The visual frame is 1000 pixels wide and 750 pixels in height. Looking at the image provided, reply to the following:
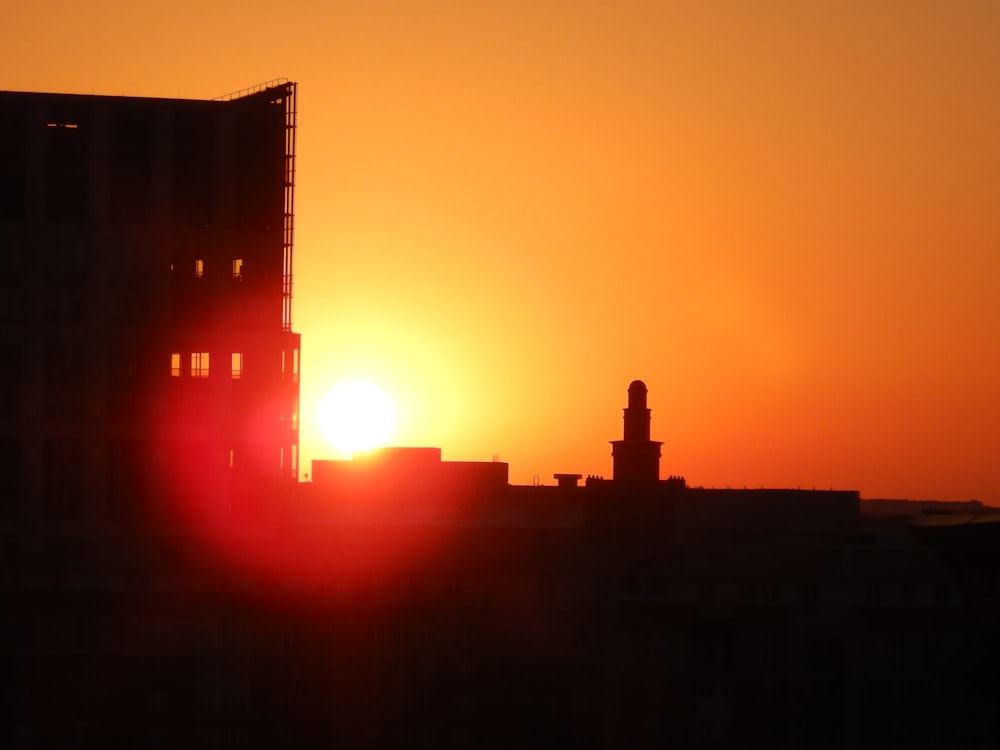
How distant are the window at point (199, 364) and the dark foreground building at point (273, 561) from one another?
9cm

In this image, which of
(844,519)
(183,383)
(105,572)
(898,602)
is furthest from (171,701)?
(844,519)

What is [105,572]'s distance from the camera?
6625 centimetres

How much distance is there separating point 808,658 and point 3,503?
36120mm

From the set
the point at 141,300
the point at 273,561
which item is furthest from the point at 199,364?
the point at 273,561

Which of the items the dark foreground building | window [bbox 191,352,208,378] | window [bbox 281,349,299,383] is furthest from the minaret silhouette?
window [bbox 191,352,208,378]

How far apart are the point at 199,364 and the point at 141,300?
407 centimetres

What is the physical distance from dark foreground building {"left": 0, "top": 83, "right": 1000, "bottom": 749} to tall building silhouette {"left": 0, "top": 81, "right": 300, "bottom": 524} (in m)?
0.13

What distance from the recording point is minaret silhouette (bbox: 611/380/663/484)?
232 ft

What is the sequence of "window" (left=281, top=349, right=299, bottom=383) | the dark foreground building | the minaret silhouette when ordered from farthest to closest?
"window" (left=281, top=349, right=299, bottom=383), the minaret silhouette, the dark foreground building

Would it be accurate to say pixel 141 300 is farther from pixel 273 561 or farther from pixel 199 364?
A: pixel 273 561

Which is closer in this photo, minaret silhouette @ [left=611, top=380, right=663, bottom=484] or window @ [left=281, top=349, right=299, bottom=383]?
minaret silhouette @ [left=611, top=380, right=663, bottom=484]

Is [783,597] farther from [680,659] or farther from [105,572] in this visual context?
[105,572]

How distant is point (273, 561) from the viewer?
67188 mm

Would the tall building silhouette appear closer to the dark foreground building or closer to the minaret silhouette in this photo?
the dark foreground building
